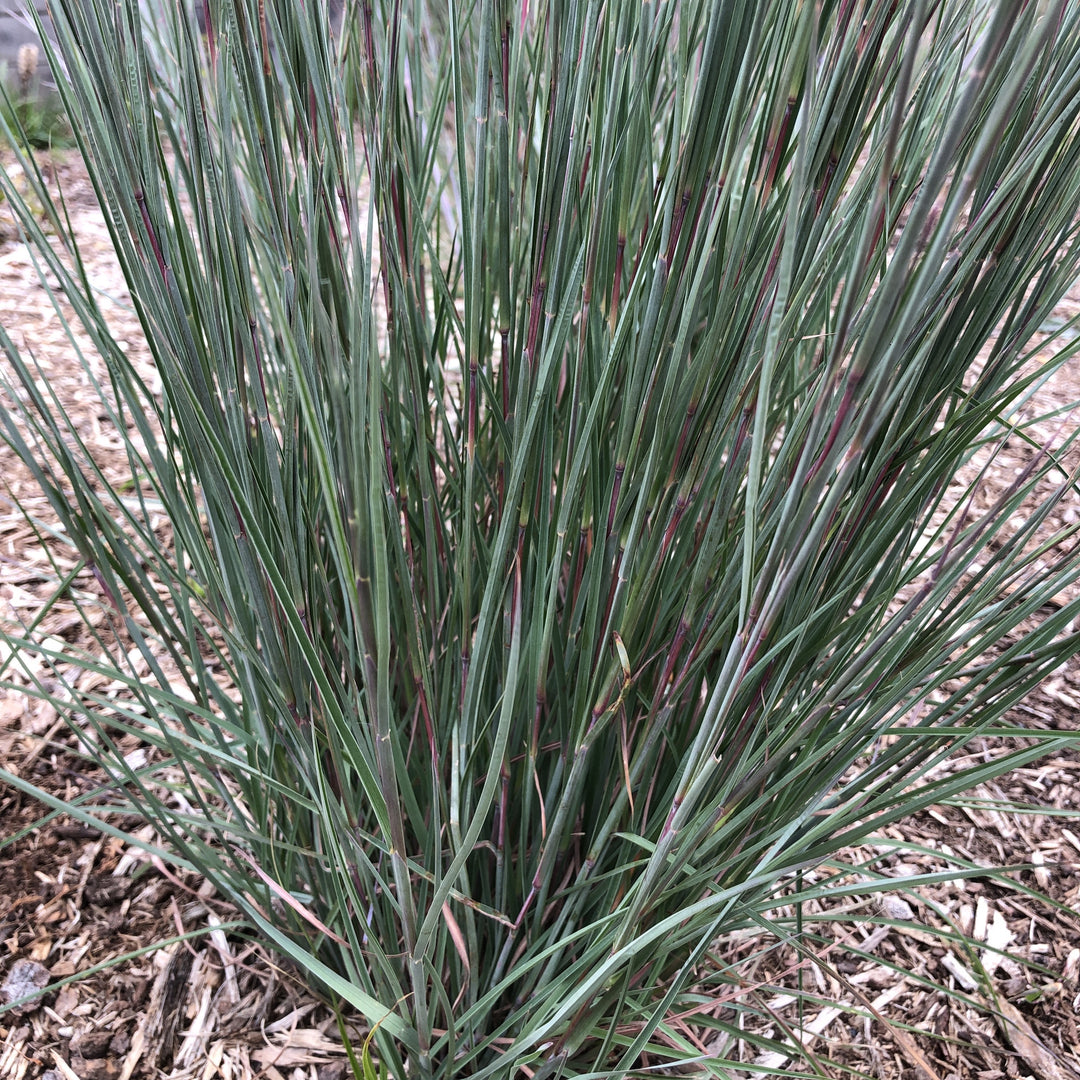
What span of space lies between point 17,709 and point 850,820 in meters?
1.11

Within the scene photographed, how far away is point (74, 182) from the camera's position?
265 centimetres

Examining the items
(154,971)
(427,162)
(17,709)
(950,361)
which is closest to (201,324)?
(427,162)

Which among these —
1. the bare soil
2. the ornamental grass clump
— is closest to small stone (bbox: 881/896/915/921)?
the bare soil

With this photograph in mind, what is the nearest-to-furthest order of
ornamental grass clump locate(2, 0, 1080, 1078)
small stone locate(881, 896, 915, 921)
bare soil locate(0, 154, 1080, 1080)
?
ornamental grass clump locate(2, 0, 1080, 1078) → bare soil locate(0, 154, 1080, 1080) → small stone locate(881, 896, 915, 921)

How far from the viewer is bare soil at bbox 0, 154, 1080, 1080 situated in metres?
0.87

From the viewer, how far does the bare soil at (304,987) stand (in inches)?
34.1

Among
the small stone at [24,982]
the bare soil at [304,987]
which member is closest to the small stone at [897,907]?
the bare soil at [304,987]

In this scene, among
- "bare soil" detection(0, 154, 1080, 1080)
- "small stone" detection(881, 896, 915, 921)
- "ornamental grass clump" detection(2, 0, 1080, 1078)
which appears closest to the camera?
"ornamental grass clump" detection(2, 0, 1080, 1078)

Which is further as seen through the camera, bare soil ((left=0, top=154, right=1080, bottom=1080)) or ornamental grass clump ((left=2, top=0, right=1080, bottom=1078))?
bare soil ((left=0, top=154, right=1080, bottom=1080))

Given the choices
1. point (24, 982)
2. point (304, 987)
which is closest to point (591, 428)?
point (304, 987)

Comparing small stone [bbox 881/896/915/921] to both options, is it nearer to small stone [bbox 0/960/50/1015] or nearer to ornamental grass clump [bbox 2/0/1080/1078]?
ornamental grass clump [bbox 2/0/1080/1078]

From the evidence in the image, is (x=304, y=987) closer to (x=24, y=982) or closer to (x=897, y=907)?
(x=24, y=982)

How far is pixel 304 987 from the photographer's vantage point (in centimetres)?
90

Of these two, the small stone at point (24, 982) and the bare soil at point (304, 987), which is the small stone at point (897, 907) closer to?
the bare soil at point (304, 987)
